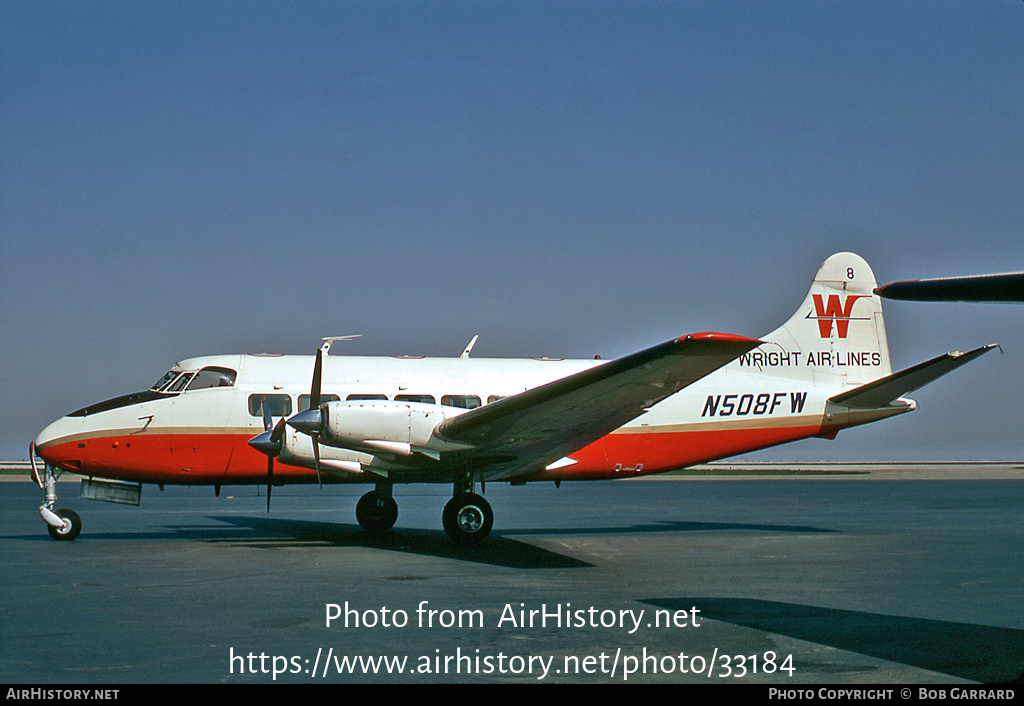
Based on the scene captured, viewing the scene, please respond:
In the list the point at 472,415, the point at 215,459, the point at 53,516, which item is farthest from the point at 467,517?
the point at 53,516

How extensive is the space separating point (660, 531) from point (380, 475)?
6.38 metres

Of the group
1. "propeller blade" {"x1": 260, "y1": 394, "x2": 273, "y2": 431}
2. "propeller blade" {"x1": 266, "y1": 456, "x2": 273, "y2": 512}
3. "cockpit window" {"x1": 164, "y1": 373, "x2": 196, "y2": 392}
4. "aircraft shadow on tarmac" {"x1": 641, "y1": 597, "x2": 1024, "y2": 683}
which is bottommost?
"aircraft shadow on tarmac" {"x1": 641, "y1": 597, "x2": 1024, "y2": 683}

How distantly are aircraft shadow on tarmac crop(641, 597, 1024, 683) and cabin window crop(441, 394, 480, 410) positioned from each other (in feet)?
26.8

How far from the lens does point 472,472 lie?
51.6ft

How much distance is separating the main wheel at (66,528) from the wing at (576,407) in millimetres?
6979

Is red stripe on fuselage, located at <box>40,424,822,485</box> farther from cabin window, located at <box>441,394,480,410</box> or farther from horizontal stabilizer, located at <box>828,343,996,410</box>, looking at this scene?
horizontal stabilizer, located at <box>828,343,996,410</box>

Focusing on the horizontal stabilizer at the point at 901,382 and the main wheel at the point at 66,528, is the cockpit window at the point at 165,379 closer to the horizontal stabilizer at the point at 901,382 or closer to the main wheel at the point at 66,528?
the main wheel at the point at 66,528

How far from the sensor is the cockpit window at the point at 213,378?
1694cm

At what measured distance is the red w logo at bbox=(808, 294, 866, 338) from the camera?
20.2 metres

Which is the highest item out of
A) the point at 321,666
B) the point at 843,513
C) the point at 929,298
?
the point at 929,298

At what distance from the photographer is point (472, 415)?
13.8 m

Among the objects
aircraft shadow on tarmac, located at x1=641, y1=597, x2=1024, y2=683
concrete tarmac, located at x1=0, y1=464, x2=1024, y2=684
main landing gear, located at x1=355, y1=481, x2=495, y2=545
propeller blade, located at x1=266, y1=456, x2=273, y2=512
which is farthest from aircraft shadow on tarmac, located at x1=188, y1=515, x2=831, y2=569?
aircraft shadow on tarmac, located at x1=641, y1=597, x2=1024, y2=683
